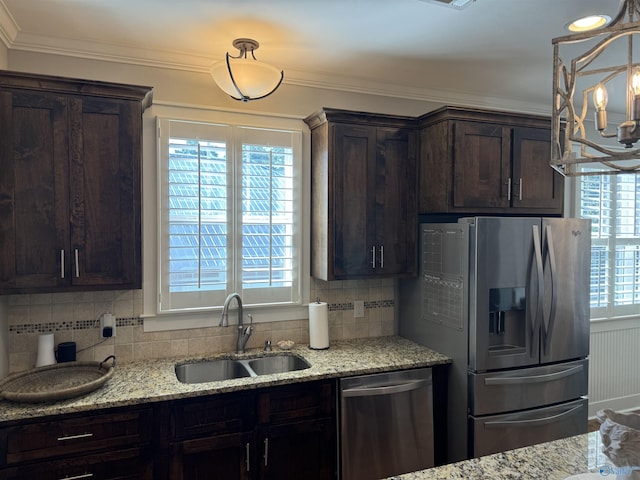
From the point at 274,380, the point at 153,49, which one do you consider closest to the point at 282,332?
the point at 274,380

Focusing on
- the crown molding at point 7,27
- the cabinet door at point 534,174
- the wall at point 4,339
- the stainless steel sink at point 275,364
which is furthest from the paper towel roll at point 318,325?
the crown molding at point 7,27

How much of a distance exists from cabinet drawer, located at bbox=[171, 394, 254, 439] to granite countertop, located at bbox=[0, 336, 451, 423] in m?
0.07

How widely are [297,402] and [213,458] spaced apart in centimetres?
49

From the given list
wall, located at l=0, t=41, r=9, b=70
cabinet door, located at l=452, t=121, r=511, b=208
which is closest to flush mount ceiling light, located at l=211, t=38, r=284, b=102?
wall, located at l=0, t=41, r=9, b=70

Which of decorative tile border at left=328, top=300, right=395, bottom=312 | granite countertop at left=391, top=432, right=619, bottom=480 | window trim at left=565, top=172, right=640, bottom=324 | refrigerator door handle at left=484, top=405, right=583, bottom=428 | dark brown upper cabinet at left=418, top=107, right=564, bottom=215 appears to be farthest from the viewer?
window trim at left=565, top=172, right=640, bottom=324

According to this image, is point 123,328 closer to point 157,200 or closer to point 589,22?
point 157,200

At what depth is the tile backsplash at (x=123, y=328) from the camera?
241 cm

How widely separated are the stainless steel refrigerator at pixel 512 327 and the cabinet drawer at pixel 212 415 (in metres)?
1.26

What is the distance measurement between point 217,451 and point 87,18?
2221 millimetres

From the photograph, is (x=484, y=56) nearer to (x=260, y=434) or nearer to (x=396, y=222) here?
(x=396, y=222)

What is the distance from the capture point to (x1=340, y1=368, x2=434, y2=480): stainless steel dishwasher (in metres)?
2.46

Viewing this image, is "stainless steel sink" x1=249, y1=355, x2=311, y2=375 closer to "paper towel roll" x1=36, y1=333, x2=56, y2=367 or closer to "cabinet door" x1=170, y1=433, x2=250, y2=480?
"cabinet door" x1=170, y1=433, x2=250, y2=480

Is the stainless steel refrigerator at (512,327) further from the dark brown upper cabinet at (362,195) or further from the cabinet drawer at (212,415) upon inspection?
the cabinet drawer at (212,415)

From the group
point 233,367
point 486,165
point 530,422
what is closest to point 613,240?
point 486,165
